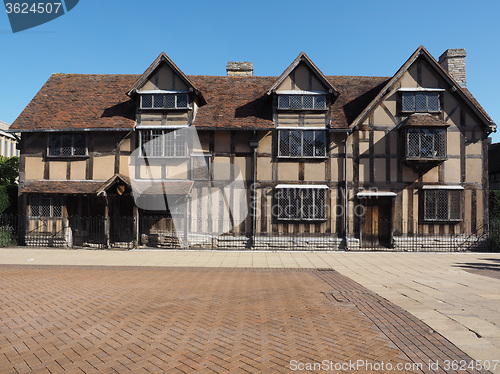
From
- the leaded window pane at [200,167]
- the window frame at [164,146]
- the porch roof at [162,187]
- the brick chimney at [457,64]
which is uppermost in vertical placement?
the brick chimney at [457,64]

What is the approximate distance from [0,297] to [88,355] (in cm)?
441

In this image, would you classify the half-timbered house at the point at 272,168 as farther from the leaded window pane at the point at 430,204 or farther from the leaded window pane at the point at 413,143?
the leaded window pane at the point at 413,143

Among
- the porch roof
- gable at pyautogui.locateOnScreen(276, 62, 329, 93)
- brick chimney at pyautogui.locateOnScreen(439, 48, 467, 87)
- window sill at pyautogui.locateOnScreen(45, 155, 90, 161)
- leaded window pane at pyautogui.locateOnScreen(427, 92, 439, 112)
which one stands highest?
brick chimney at pyautogui.locateOnScreen(439, 48, 467, 87)

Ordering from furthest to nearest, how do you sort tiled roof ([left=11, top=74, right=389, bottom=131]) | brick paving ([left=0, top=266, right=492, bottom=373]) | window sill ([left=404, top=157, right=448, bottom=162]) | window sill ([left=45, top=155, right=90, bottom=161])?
window sill ([left=45, top=155, right=90, bottom=161]), tiled roof ([left=11, top=74, right=389, bottom=131]), window sill ([left=404, top=157, right=448, bottom=162]), brick paving ([left=0, top=266, right=492, bottom=373])

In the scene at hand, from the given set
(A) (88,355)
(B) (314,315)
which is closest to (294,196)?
(B) (314,315)

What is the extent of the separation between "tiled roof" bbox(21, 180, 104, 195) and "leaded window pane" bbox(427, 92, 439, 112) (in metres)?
17.1

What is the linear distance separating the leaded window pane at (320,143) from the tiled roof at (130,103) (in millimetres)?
800

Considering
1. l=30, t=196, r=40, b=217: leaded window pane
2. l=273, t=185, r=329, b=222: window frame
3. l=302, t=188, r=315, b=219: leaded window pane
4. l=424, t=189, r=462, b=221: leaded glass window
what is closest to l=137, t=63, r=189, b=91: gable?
l=273, t=185, r=329, b=222: window frame

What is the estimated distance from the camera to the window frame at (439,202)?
17953mm

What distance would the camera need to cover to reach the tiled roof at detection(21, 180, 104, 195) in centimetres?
1747

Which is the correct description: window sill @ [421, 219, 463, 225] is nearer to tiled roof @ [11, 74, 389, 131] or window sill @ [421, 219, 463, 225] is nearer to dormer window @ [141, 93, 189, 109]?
tiled roof @ [11, 74, 389, 131]

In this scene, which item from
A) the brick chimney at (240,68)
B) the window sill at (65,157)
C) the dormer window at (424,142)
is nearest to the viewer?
the dormer window at (424,142)

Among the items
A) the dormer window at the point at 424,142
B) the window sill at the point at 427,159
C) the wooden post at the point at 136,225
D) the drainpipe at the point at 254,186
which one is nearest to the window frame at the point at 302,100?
the drainpipe at the point at 254,186

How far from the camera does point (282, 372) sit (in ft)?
14.0
